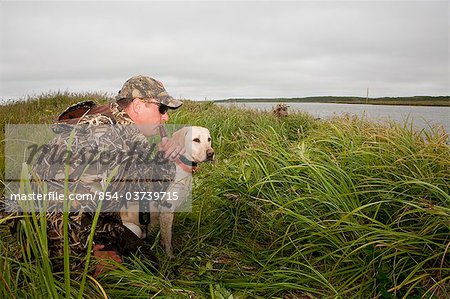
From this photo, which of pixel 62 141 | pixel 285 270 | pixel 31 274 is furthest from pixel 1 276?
pixel 285 270

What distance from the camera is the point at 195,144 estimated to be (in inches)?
147

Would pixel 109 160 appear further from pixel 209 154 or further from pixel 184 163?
pixel 209 154

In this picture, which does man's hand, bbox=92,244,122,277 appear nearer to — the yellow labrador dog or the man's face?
the yellow labrador dog

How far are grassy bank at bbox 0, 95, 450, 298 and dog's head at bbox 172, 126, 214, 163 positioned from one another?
47 cm

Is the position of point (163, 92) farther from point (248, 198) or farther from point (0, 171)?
point (0, 171)

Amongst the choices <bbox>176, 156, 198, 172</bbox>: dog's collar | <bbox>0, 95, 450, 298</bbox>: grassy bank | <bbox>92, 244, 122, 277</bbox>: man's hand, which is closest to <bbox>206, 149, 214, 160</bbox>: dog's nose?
Answer: <bbox>176, 156, 198, 172</bbox>: dog's collar

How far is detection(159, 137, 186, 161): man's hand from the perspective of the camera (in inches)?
143

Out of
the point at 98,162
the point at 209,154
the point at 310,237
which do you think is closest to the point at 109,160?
the point at 98,162

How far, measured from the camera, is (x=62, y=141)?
2.78 m

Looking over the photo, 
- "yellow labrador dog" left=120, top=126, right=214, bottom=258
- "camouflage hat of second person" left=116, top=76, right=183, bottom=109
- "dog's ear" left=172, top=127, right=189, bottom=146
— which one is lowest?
"yellow labrador dog" left=120, top=126, right=214, bottom=258

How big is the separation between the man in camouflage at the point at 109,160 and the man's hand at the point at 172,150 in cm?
1

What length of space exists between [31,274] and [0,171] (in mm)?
3290

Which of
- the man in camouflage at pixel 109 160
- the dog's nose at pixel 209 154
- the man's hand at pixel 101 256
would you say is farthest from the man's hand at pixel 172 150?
the man's hand at pixel 101 256

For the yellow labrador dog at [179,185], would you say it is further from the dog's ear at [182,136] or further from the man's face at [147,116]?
the man's face at [147,116]
